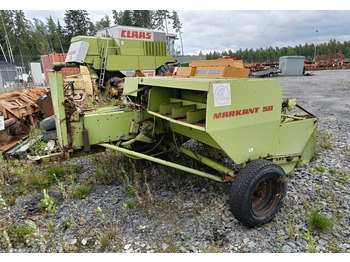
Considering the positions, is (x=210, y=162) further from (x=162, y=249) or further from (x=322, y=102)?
(x=322, y=102)

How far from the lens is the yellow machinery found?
2.88 meters


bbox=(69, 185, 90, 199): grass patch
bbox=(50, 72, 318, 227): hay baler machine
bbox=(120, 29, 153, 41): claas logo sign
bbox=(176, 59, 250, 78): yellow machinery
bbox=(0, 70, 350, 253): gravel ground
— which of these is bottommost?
bbox=(0, 70, 350, 253): gravel ground

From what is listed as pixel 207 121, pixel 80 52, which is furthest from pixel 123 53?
pixel 207 121

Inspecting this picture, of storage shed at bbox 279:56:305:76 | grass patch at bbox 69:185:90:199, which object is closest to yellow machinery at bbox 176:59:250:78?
grass patch at bbox 69:185:90:199

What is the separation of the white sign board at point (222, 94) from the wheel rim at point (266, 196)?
991 millimetres

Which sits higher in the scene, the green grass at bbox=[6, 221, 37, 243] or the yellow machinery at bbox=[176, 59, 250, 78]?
the yellow machinery at bbox=[176, 59, 250, 78]

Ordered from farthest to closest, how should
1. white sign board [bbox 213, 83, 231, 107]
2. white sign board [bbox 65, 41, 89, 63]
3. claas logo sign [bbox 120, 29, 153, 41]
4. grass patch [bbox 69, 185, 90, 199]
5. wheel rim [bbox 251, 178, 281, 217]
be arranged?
claas logo sign [bbox 120, 29, 153, 41], white sign board [bbox 65, 41, 89, 63], grass patch [bbox 69, 185, 90, 199], wheel rim [bbox 251, 178, 281, 217], white sign board [bbox 213, 83, 231, 107]

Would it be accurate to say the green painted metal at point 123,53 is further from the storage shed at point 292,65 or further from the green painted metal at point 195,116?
the storage shed at point 292,65

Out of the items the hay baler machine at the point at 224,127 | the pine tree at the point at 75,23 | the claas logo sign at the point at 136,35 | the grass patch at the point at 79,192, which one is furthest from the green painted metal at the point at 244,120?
the pine tree at the point at 75,23

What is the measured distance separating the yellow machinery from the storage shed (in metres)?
23.4

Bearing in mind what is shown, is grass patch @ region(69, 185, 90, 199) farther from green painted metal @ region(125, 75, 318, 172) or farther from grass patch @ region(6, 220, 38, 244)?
green painted metal @ region(125, 75, 318, 172)

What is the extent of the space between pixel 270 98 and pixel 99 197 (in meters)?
2.35

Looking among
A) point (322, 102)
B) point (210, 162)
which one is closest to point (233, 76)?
point (210, 162)

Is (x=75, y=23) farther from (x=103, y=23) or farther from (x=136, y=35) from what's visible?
(x=136, y=35)
